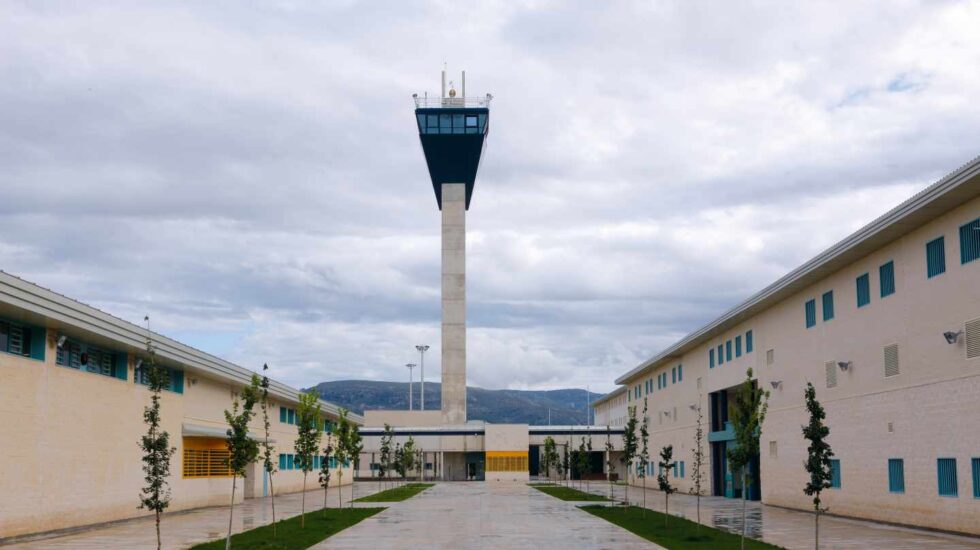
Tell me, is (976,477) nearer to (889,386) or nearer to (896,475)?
(896,475)

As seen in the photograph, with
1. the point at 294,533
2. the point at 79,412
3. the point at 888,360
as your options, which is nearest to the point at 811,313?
the point at 888,360

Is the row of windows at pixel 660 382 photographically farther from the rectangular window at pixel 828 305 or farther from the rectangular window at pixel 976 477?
the rectangular window at pixel 976 477

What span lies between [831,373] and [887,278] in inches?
272

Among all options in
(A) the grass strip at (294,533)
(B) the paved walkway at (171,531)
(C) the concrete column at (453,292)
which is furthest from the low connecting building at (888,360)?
(C) the concrete column at (453,292)

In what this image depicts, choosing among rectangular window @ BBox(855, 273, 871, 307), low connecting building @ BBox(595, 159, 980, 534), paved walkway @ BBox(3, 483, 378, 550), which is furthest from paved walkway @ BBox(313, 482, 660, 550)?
rectangular window @ BBox(855, 273, 871, 307)

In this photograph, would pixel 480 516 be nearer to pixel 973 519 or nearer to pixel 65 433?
Result: pixel 65 433

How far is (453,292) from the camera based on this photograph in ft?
367

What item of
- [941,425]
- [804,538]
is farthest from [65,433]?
[941,425]

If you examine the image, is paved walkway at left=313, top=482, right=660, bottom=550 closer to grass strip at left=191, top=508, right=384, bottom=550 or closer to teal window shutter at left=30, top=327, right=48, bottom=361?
grass strip at left=191, top=508, right=384, bottom=550

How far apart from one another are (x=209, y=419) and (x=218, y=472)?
10.7 feet

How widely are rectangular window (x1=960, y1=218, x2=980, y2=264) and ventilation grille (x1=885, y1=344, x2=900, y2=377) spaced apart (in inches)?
224

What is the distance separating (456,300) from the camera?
112m

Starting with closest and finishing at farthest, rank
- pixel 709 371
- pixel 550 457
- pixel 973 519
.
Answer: pixel 973 519 < pixel 709 371 < pixel 550 457

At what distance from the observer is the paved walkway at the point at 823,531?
1081 inches
